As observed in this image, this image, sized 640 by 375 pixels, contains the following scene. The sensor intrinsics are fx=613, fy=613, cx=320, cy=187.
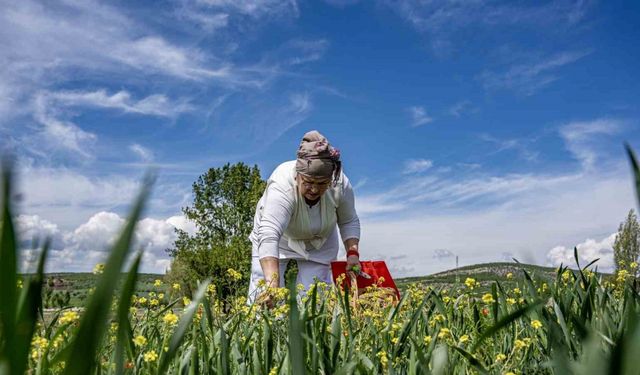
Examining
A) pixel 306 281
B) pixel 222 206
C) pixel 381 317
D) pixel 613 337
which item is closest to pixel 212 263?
pixel 222 206

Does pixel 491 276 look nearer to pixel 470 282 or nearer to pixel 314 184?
pixel 470 282

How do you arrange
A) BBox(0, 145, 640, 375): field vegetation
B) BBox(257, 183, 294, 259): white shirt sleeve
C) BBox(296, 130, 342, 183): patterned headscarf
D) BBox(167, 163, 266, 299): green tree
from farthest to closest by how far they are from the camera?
BBox(167, 163, 266, 299): green tree
BBox(257, 183, 294, 259): white shirt sleeve
BBox(296, 130, 342, 183): patterned headscarf
BBox(0, 145, 640, 375): field vegetation

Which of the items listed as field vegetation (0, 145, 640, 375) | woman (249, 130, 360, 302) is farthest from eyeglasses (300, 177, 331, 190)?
field vegetation (0, 145, 640, 375)

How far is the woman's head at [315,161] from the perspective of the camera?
5.75 m

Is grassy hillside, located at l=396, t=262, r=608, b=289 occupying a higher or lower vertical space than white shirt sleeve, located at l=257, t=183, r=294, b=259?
lower

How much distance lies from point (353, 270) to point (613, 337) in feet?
13.5

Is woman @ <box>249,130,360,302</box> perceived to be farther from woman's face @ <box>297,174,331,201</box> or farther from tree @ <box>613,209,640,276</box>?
tree @ <box>613,209,640,276</box>

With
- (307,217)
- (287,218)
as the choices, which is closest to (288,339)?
(287,218)

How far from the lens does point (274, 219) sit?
19.7 feet

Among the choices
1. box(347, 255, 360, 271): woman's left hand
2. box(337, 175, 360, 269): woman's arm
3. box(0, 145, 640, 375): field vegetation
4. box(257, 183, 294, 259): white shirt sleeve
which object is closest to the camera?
box(0, 145, 640, 375): field vegetation

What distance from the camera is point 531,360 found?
2506 millimetres

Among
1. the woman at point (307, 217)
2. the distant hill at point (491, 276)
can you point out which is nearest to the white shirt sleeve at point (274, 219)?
the woman at point (307, 217)

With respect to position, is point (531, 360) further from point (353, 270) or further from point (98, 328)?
point (353, 270)

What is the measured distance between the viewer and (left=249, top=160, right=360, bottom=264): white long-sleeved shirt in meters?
5.98
